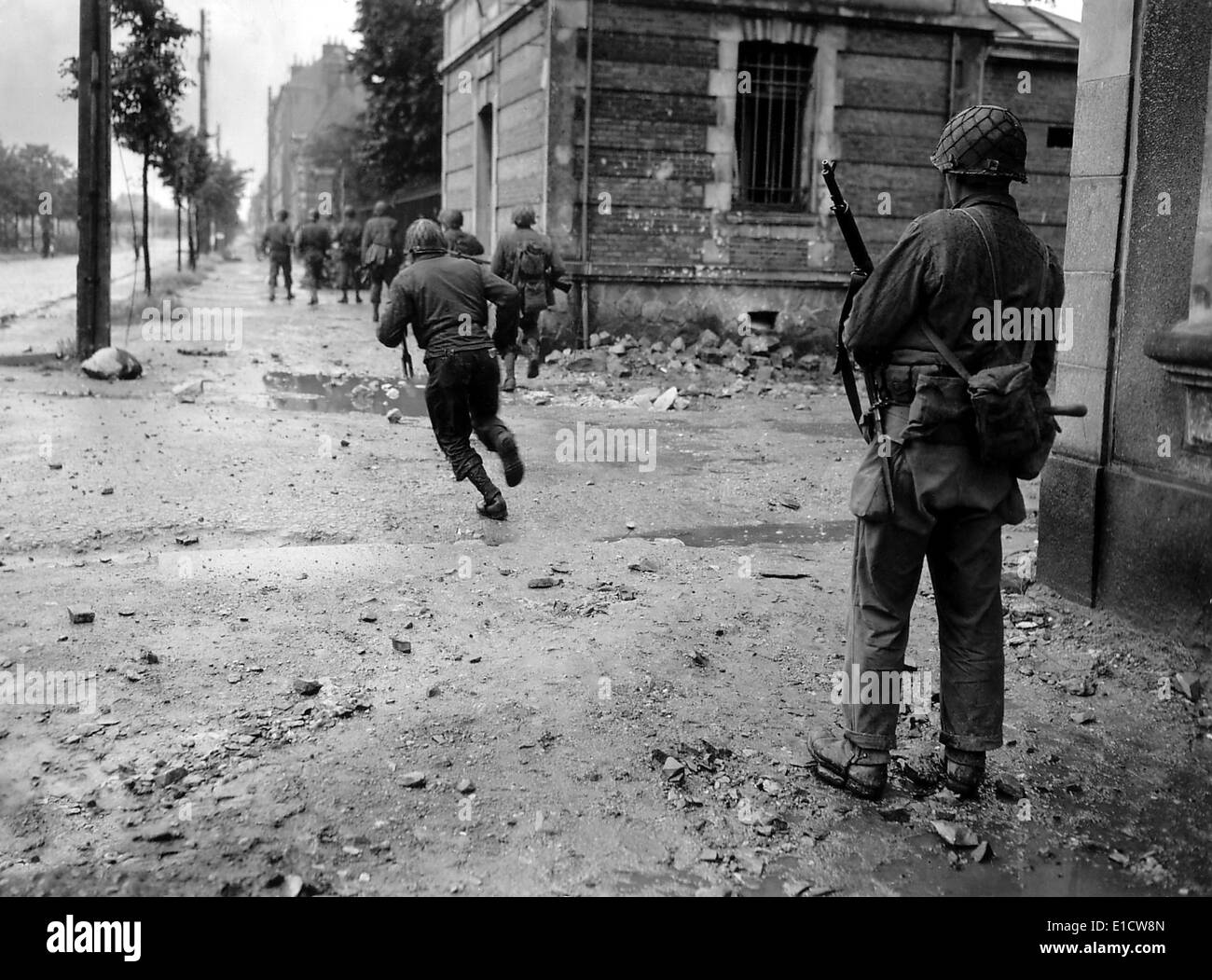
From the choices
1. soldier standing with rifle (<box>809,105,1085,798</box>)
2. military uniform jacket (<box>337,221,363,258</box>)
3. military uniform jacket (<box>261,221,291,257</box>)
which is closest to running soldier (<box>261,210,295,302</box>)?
military uniform jacket (<box>261,221,291,257</box>)

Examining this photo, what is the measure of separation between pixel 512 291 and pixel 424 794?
438cm

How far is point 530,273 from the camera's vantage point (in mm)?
12531

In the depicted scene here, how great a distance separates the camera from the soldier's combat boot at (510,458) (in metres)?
7.05

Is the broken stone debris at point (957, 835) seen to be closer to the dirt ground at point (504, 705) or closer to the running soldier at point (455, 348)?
the dirt ground at point (504, 705)

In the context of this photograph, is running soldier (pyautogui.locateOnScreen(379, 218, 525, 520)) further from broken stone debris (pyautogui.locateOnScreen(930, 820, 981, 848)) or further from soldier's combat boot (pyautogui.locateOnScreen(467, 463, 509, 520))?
broken stone debris (pyautogui.locateOnScreen(930, 820, 981, 848))

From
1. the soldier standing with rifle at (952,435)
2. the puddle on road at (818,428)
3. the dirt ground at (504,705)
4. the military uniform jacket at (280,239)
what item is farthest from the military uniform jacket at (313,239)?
the soldier standing with rifle at (952,435)

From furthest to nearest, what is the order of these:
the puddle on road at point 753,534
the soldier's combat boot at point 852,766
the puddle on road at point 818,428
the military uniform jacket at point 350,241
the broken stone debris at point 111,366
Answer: the military uniform jacket at point 350,241, the broken stone debris at point 111,366, the puddle on road at point 818,428, the puddle on road at point 753,534, the soldier's combat boot at point 852,766

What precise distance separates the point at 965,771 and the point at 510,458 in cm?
396

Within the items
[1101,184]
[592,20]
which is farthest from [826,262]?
[1101,184]

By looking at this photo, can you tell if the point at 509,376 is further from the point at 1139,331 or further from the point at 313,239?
the point at 313,239

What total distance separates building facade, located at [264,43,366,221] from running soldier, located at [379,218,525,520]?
47296mm

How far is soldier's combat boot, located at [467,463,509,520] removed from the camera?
6.95 m

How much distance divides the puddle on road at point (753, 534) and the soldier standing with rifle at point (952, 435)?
300 cm
